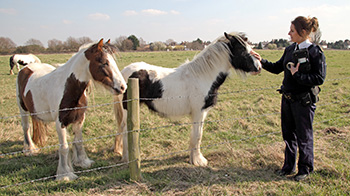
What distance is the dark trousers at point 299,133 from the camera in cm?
296

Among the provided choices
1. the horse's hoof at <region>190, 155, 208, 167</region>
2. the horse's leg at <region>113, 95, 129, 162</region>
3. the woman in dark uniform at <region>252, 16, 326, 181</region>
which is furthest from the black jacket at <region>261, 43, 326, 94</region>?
the horse's leg at <region>113, 95, 129, 162</region>

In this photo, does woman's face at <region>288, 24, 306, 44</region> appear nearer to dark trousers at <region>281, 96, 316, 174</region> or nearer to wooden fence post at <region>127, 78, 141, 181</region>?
dark trousers at <region>281, 96, 316, 174</region>

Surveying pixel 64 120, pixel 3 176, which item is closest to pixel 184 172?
pixel 64 120

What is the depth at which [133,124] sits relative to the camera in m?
2.86

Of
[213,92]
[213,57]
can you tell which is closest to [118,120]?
[213,92]

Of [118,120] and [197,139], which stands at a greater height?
[118,120]

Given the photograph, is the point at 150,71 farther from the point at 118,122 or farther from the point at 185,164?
the point at 185,164

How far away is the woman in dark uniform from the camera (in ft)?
8.91

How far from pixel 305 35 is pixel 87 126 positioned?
4.94m

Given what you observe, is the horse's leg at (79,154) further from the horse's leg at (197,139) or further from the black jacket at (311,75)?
the black jacket at (311,75)

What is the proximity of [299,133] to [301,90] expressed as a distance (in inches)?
23.9

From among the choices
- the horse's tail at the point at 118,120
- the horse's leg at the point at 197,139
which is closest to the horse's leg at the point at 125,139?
the horse's tail at the point at 118,120

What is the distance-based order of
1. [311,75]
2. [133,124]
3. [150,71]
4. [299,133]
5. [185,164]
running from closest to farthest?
[311,75] → [133,124] → [299,133] → [185,164] → [150,71]

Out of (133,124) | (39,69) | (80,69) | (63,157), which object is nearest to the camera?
(133,124)
